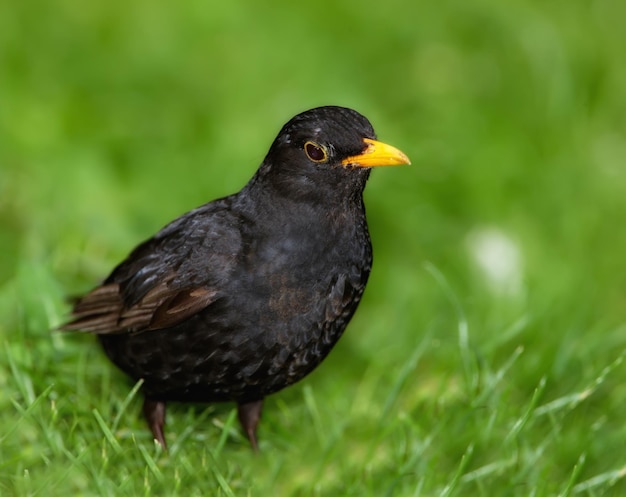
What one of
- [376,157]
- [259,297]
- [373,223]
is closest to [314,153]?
[376,157]

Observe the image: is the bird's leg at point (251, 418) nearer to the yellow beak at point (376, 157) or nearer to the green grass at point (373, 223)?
the green grass at point (373, 223)

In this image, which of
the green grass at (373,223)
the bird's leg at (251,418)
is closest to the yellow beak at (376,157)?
the green grass at (373,223)

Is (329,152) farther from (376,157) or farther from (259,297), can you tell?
(259,297)

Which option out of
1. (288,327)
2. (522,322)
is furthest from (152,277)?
(522,322)

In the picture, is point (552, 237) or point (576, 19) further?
point (576, 19)

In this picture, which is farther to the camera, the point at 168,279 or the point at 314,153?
the point at 168,279

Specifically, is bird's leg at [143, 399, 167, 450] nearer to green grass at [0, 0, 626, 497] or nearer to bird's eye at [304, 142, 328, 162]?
green grass at [0, 0, 626, 497]

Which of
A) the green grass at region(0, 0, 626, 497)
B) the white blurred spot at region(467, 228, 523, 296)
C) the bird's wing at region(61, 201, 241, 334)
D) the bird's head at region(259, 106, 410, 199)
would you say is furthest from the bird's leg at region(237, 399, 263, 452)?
the white blurred spot at region(467, 228, 523, 296)

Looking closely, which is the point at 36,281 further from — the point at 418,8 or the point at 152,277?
the point at 418,8
